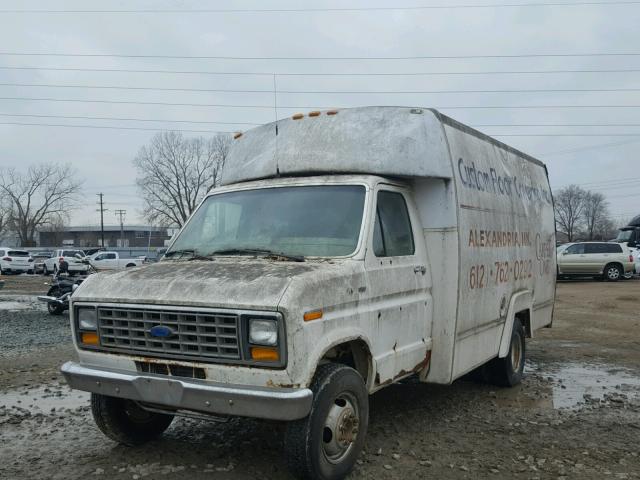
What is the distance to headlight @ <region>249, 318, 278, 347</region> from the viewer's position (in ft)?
12.3

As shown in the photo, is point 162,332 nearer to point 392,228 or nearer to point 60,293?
point 392,228

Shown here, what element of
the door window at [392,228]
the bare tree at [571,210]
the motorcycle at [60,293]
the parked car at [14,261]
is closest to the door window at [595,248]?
the motorcycle at [60,293]

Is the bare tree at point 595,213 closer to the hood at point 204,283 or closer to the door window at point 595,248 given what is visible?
the door window at point 595,248

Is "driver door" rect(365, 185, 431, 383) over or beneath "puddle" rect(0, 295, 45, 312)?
over

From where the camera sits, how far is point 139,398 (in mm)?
4113

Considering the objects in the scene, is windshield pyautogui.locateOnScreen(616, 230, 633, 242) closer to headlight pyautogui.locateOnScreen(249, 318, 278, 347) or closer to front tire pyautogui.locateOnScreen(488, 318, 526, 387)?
front tire pyautogui.locateOnScreen(488, 318, 526, 387)

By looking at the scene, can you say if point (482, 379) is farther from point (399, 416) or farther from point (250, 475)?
point (250, 475)

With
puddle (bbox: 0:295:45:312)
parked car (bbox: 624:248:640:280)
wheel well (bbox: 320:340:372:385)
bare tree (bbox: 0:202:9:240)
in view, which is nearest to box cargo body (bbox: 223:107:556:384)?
wheel well (bbox: 320:340:372:385)

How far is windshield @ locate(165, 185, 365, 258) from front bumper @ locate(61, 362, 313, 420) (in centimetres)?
125

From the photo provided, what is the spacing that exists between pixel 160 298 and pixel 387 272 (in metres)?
1.76

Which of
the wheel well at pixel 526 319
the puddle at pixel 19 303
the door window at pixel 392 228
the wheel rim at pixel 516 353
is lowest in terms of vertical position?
the puddle at pixel 19 303

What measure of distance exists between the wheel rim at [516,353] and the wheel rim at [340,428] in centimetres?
→ 356

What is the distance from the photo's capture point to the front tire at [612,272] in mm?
24953

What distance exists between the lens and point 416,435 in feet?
17.6
